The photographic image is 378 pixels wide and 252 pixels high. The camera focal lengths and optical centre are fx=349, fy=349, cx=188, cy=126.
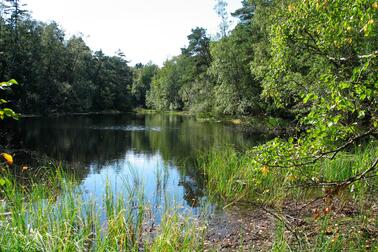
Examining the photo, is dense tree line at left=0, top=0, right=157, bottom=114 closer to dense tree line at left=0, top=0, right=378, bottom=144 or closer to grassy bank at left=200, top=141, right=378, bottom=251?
dense tree line at left=0, top=0, right=378, bottom=144

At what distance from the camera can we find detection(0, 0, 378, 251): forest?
4137mm

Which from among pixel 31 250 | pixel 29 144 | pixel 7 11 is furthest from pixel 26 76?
pixel 31 250

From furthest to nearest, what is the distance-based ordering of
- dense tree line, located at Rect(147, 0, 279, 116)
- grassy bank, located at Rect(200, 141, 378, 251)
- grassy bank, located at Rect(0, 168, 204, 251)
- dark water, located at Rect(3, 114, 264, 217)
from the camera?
dense tree line, located at Rect(147, 0, 279, 116), dark water, located at Rect(3, 114, 264, 217), grassy bank, located at Rect(200, 141, 378, 251), grassy bank, located at Rect(0, 168, 204, 251)

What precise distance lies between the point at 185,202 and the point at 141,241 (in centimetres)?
332

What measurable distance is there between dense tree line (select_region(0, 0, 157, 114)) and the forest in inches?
6.7

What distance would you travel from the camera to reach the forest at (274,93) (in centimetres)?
414

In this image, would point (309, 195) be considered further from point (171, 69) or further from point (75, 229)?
point (171, 69)

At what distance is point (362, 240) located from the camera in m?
4.90

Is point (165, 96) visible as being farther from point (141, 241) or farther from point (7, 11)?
point (141, 241)

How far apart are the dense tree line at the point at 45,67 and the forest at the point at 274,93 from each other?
171 millimetres

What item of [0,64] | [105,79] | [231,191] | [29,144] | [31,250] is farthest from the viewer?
[105,79]

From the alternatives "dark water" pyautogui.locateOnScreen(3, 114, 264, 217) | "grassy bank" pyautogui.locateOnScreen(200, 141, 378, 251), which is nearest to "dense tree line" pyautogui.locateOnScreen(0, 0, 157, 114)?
"dark water" pyautogui.locateOnScreen(3, 114, 264, 217)

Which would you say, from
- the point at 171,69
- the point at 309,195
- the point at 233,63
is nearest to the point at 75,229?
the point at 309,195

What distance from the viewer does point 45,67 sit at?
5169 cm
